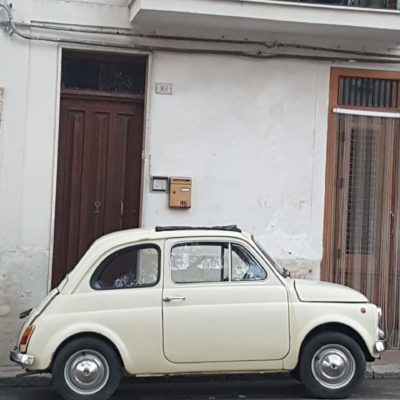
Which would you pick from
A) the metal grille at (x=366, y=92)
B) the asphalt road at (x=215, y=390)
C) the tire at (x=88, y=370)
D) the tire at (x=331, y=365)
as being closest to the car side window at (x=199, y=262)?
the tire at (x=88, y=370)

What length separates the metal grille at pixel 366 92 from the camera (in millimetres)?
10906

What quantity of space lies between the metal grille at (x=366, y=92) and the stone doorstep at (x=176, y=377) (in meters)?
3.40

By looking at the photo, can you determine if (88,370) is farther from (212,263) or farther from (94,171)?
(94,171)

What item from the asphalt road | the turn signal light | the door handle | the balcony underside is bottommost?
the asphalt road

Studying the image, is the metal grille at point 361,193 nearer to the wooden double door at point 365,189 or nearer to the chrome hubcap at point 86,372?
the wooden double door at point 365,189

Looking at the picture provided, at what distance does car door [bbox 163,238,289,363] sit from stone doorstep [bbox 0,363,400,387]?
1.17m

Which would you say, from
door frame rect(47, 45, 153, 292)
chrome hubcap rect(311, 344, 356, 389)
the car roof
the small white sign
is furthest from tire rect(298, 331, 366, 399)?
the small white sign

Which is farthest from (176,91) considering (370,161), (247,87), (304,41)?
(370,161)

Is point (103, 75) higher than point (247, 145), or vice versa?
point (103, 75)

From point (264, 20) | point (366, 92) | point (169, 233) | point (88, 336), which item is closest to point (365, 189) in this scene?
point (366, 92)

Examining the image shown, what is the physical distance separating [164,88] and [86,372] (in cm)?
398

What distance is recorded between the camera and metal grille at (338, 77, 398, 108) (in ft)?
35.8

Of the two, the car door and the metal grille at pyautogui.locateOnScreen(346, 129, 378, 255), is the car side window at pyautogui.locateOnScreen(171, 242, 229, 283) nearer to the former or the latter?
the car door

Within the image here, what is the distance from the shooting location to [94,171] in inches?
418
